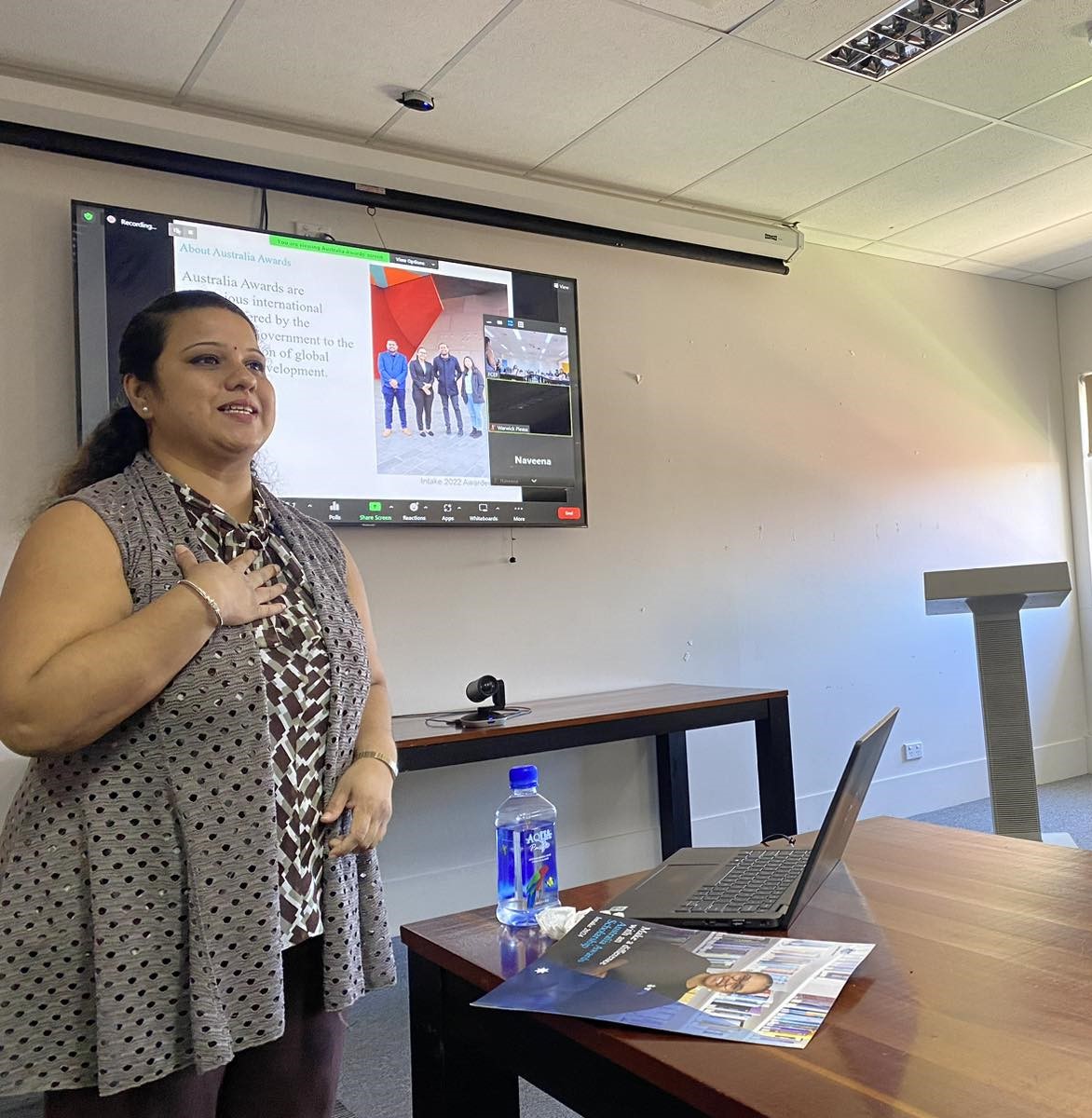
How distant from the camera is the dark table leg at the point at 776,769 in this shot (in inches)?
128

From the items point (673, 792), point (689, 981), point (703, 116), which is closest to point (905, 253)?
point (703, 116)

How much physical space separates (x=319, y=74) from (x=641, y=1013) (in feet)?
8.72

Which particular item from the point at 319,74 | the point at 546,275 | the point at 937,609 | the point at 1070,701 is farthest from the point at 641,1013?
the point at 1070,701

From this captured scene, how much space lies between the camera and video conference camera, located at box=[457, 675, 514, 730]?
9.29ft

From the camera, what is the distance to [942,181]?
12.5ft

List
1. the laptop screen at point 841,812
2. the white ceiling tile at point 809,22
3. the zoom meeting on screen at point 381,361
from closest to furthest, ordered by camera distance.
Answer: the laptop screen at point 841,812 → the white ceiling tile at point 809,22 → the zoom meeting on screen at point 381,361

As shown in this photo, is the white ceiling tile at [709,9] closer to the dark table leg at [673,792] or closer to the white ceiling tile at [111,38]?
the white ceiling tile at [111,38]

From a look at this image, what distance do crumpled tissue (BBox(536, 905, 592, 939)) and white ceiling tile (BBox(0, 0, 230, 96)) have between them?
7.52 ft

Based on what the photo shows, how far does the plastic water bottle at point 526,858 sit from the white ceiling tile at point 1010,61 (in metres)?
2.60

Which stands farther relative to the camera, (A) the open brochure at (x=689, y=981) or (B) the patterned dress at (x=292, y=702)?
(B) the patterned dress at (x=292, y=702)

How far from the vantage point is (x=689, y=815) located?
3.72 metres

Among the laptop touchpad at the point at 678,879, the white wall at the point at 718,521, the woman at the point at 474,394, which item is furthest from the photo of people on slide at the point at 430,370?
the laptop touchpad at the point at 678,879

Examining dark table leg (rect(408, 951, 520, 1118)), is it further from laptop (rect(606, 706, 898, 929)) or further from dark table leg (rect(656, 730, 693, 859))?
dark table leg (rect(656, 730, 693, 859))

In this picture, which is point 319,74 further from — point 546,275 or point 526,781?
point 526,781
